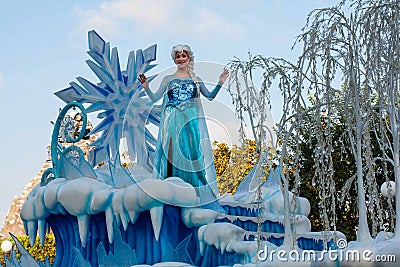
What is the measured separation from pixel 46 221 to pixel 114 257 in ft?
7.46

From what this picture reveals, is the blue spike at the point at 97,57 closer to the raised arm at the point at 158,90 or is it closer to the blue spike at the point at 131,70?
the blue spike at the point at 131,70

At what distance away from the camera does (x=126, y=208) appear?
895cm

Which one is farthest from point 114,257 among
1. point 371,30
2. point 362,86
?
point 371,30

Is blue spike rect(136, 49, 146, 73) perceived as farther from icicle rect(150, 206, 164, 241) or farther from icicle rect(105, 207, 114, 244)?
icicle rect(150, 206, 164, 241)

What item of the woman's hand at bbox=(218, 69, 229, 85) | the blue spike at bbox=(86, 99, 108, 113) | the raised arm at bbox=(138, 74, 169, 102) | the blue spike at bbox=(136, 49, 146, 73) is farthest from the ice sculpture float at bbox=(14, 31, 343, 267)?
the woman's hand at bbox=(218, 69, 229, 85)

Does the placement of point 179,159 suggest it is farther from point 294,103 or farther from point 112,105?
point 294,103

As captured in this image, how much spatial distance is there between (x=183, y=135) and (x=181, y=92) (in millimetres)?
670

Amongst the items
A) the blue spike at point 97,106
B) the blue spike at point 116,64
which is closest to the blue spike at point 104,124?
the blue spike at point 97,106

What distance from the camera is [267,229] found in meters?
9.48

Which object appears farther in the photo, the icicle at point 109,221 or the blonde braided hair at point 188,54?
the blonde braided hair at point 188,54

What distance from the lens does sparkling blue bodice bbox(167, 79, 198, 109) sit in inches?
390

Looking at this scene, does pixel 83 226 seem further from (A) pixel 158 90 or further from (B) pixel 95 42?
(B) pixel 95 42

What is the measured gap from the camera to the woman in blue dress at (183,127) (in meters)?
9.88

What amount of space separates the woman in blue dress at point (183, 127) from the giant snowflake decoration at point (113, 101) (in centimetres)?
130
